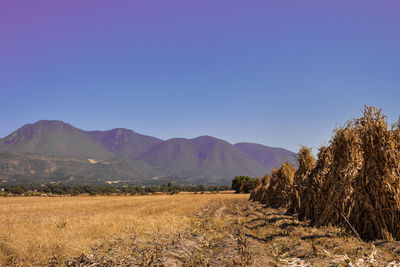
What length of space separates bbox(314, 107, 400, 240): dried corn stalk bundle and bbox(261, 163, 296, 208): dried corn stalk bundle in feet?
35.5

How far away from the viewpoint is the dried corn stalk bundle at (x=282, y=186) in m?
22.7

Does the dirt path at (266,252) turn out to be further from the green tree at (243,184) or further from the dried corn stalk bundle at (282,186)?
the green tree at (243,184)

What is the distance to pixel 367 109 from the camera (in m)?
9.39

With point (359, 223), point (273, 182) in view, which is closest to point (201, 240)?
point (359, 223)

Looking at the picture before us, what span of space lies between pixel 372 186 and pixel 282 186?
15.8 m

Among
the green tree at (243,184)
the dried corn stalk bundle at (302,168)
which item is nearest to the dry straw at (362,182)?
the dried corn stalk bundle at (302,168)

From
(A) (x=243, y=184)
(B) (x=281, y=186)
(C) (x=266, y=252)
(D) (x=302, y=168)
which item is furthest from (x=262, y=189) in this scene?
(A) (x=243, y=184)

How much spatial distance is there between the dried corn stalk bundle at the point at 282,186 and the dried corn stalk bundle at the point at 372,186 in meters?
10.8

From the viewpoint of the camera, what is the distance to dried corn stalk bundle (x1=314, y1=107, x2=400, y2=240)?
8203 millimetres

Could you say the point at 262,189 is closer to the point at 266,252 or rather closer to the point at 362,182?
the point at 362,182

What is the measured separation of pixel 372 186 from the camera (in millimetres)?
8680

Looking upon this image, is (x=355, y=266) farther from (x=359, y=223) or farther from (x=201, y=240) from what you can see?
(x=201, y=240)

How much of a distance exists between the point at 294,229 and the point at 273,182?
17.0 metres

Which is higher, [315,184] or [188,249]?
[315,184]
